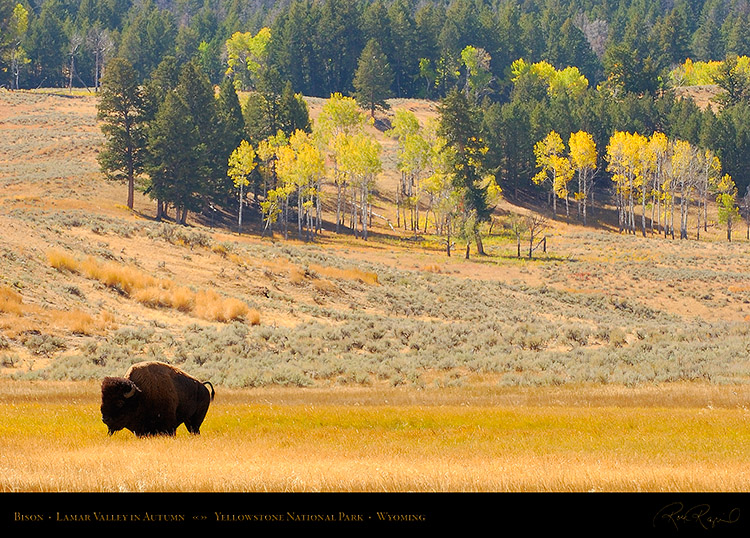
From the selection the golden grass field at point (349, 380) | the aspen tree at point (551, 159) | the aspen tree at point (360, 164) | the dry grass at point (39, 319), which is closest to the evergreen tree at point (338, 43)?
the aspen tree at point (551, 159)

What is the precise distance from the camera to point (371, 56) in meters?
134

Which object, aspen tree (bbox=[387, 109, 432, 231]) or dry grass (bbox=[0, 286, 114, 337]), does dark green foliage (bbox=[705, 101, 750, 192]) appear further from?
dry grass (bbox=[0, 286, 114, 337])

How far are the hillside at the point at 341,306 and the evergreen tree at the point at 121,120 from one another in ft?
15.5

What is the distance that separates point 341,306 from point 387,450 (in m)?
34.7

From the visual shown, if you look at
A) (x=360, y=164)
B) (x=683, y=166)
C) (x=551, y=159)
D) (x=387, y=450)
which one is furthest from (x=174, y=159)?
(x=387, y=450)

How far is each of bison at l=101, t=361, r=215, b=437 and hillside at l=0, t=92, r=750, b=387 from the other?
12.0 metres

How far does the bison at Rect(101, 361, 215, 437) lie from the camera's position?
1242 centimetres

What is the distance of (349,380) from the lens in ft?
89.8

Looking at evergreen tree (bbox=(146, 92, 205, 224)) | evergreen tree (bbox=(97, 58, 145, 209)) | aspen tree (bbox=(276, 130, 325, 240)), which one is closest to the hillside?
evergreen tree (bbox=(146, 92, 205, 224))

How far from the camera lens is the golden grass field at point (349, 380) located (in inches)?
381
